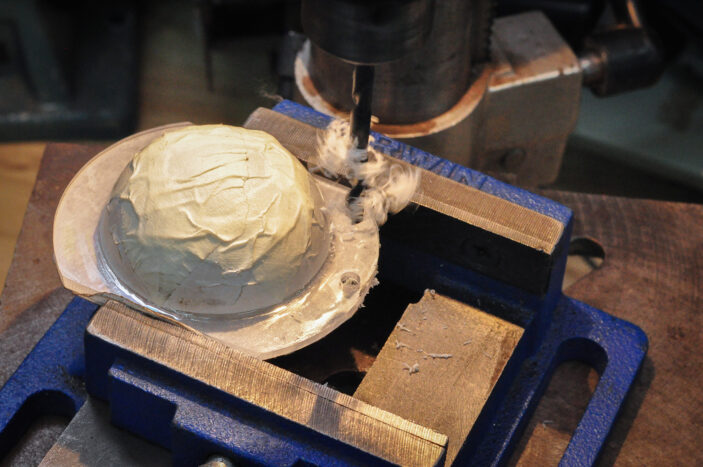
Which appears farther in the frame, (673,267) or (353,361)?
(673,267)

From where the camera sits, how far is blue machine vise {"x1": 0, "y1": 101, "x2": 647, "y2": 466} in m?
1.18

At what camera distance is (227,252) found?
1257 millimetres

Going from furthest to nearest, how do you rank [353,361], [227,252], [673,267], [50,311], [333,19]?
1. [673,267]
2. [50,311]
3. [353,361]
4. [227,252]
5. [333,19]

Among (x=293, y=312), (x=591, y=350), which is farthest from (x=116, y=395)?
(x=591, y=350)

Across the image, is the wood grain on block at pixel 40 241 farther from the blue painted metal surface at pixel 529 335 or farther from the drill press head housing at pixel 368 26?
the drill press head housing at pixel 368 26

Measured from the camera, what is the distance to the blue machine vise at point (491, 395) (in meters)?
1.18

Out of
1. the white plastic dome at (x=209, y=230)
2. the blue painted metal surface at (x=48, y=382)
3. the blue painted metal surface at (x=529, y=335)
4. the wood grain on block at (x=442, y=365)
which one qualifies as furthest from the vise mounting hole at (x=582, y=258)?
the blue painted metal surface at (x=48, y=382)

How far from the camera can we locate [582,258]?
74.5 inches

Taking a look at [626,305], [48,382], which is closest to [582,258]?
[626,305]

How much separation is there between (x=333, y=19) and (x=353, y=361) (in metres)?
0.63

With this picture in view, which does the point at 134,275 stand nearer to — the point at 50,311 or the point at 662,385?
the point at 50,311

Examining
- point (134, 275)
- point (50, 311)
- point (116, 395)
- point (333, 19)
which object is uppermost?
point (333, 19)

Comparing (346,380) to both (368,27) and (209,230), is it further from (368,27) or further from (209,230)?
(368,27)

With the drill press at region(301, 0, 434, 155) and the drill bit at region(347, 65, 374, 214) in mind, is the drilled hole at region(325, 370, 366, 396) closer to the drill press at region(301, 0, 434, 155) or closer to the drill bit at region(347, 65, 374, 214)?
the drill bit at region(347, 65, 374, 214)
